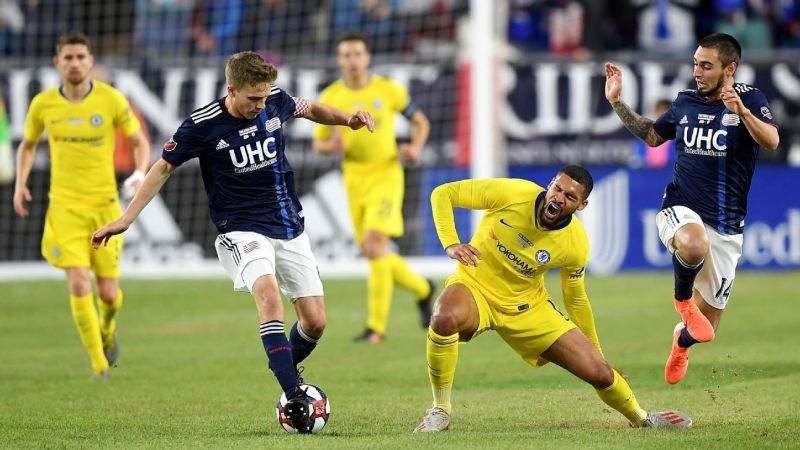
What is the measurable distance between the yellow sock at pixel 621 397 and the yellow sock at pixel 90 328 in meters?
4.50

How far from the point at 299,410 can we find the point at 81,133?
423 cm

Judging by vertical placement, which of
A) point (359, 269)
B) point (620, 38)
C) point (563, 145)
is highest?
point (620, 38)

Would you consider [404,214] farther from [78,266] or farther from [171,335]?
[78,266]

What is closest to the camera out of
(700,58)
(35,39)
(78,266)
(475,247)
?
(475,247)

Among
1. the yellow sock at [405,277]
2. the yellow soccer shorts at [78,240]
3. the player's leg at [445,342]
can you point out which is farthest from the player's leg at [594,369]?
the yellow sock at [405,277]

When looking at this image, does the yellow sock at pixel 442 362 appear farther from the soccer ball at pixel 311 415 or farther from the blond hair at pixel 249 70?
the blond hair at pixel 249 70

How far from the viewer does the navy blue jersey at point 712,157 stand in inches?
357

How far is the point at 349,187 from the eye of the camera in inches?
539

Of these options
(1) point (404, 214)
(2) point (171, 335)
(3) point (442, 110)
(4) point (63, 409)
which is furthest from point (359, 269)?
(4) point (63, 409)

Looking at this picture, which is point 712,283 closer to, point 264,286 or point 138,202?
point 264,286

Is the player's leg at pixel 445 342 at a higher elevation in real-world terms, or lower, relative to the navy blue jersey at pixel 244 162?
lower

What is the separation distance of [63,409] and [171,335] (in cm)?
482

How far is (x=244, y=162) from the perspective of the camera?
8.44 meters

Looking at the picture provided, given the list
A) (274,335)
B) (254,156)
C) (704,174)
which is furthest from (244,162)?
(704,174)
